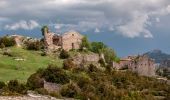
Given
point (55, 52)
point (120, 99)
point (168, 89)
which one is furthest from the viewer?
point (55, 52)

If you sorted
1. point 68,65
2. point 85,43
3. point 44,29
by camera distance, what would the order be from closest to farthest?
point 68,65, point 44,29, point 85,43

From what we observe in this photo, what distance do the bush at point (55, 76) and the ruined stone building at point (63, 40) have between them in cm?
2579

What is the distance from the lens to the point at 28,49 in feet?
256

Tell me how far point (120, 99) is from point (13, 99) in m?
31.6

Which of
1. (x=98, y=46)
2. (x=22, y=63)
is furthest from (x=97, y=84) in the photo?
→ (x=98, y=46)

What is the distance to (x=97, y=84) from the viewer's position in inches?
2245

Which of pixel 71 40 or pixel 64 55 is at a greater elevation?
pixel 71 40

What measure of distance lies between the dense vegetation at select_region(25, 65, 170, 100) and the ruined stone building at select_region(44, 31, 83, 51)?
1459cm

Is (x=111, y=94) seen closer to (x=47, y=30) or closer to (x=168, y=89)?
(x=168, y=89)

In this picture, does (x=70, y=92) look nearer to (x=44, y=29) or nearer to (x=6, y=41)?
(x=6, y=41)

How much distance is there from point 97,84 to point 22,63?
40.0ft

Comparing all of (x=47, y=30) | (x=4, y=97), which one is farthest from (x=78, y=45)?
(x=4, y=97)

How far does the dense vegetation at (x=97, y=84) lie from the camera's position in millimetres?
48594

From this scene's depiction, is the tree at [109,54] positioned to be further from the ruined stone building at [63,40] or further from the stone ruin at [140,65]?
the ruined stone building at [63,40]
